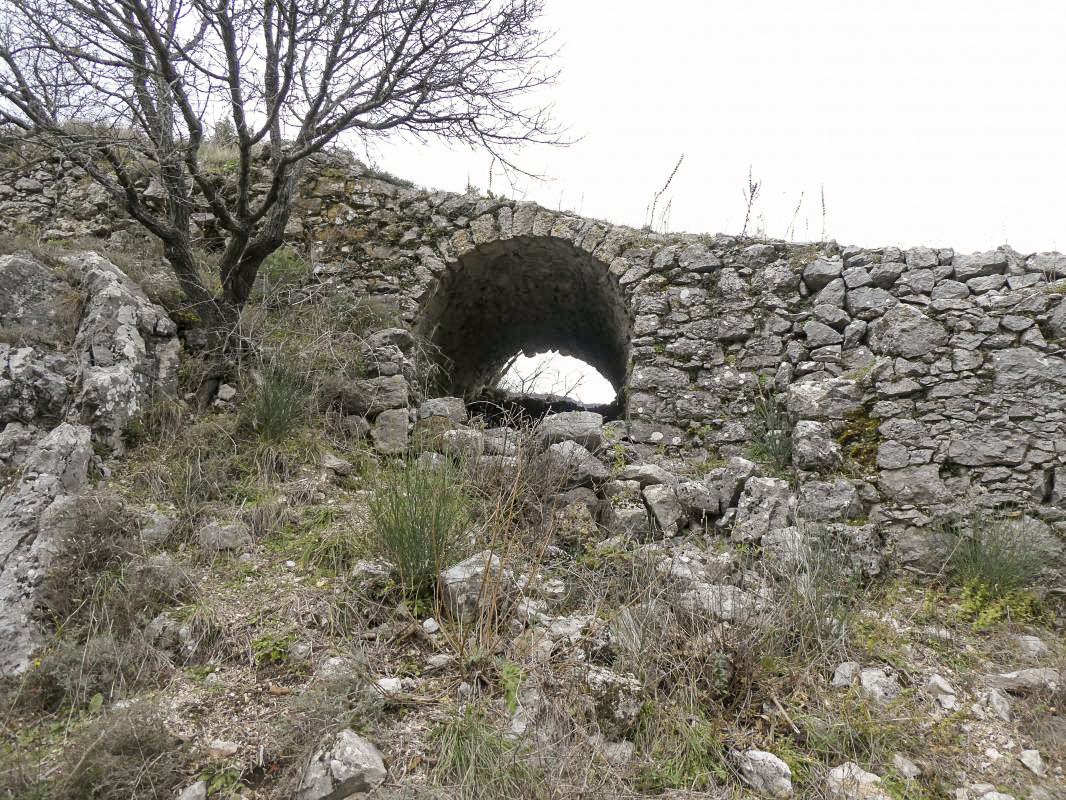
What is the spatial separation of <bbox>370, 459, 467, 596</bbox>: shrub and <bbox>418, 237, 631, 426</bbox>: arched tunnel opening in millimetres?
1981

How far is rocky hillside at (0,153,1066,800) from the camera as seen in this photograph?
8.45ft

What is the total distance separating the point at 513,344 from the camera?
791 cm

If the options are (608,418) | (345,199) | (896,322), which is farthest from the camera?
(608,418)

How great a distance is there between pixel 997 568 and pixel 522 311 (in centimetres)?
490

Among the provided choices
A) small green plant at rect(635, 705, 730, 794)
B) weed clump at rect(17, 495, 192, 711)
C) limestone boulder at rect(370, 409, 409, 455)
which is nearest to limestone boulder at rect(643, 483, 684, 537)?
small green plant at rect(635, 705, 730, 794)

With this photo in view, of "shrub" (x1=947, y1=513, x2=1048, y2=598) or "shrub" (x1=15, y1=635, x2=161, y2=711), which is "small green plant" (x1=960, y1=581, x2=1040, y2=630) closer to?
"shrub" (x1=947, y1=513, x2=1048, y2=598)

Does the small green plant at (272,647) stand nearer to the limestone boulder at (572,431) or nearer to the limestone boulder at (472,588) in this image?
the limestone boulder at (472,588)

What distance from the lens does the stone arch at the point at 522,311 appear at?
6180 millimetres

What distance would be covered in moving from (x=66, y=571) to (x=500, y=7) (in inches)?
187

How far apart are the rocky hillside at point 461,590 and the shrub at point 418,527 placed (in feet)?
0.07

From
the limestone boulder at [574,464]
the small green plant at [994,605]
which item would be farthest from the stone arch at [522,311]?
the small green plant at [994,605]

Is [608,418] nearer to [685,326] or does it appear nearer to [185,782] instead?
[685,326]

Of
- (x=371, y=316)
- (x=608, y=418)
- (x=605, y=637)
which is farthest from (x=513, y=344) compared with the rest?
(x=605, y=637)

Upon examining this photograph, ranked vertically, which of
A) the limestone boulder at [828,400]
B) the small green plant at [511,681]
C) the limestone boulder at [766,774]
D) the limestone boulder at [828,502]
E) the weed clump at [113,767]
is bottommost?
the weed clump at [113,767]
